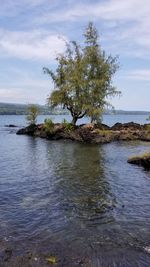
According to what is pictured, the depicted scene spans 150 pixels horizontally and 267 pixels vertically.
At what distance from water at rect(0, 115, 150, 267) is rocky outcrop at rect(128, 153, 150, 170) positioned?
102 centimetres

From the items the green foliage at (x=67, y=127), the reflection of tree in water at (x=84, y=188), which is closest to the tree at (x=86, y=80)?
the green foliage at (x=67, y=127)

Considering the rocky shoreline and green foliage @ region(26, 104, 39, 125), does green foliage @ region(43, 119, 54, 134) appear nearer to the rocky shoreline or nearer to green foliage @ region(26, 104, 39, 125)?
the rocky shoreline

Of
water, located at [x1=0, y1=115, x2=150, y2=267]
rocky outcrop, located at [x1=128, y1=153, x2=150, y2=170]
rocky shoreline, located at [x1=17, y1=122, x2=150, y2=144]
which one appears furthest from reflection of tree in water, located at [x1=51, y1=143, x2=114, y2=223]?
rocky shoreline, located at [x1=17, y1=122, x2=150, y2=144]

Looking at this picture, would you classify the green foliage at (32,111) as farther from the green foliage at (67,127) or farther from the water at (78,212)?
the water at (78,212)

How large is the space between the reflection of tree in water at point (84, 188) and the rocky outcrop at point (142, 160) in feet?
10.3

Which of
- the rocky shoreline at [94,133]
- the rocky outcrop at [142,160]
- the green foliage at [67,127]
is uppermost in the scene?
the green foliage at [67,127]

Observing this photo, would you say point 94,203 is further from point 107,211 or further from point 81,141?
point 81,141

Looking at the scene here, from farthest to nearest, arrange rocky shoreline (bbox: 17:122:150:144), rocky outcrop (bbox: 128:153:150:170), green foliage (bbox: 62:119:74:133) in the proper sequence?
green foliage (bbox: 62:119:74:133), rocky shoreline (bbox: 17:122:150:144), rocky outcrop (bbox: 128:153:150:170)

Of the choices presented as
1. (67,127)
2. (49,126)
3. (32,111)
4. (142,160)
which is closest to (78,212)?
(142,160)

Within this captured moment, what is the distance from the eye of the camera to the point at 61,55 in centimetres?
6881

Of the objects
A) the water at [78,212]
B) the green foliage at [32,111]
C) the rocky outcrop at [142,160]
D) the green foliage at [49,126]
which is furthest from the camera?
the green foliage at [32,111]

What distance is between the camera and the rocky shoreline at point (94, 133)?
5644cm

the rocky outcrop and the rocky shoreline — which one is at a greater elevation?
the rocky shoreline

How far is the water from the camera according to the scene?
45.8 ft
